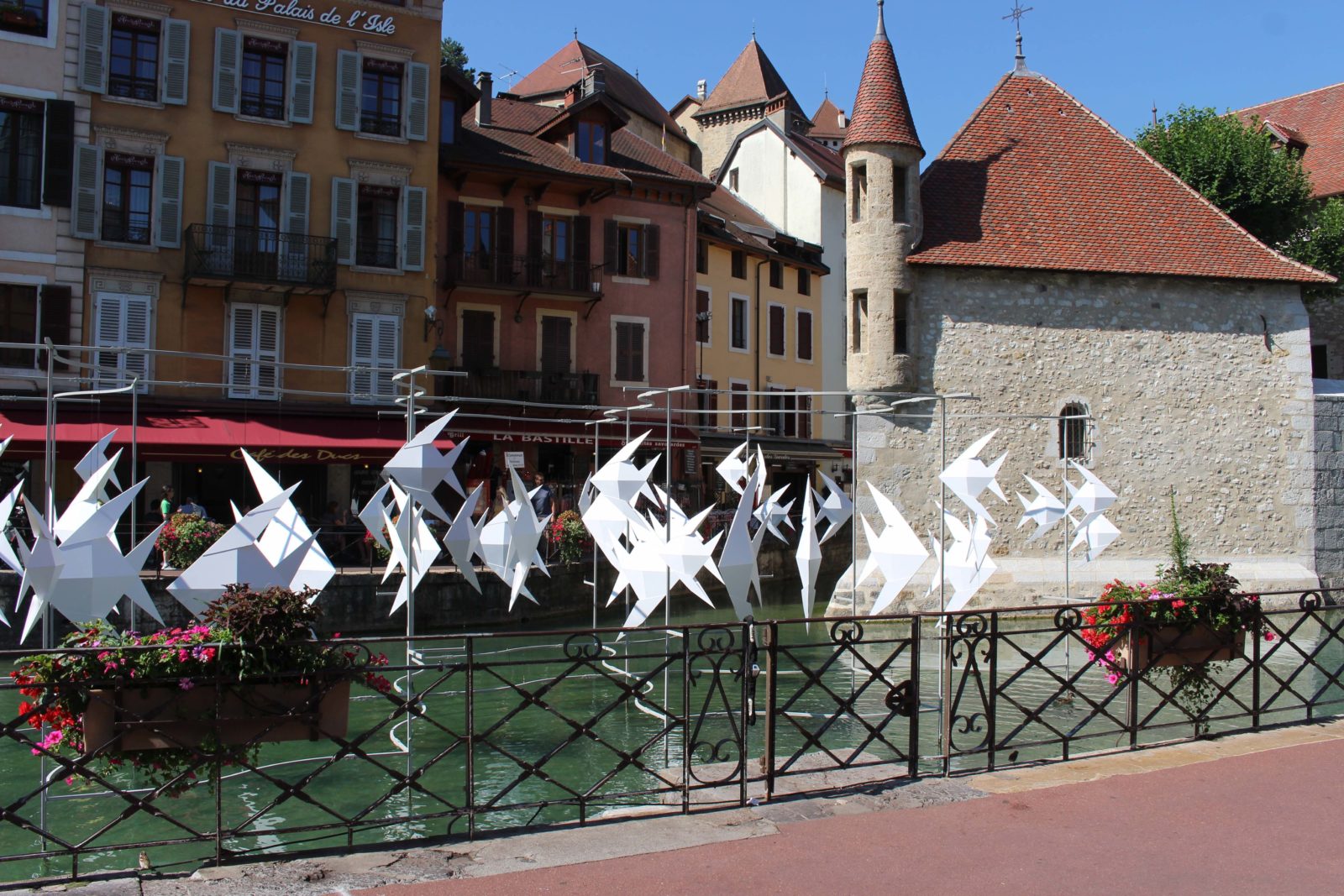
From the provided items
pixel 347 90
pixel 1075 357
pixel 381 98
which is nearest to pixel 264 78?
pixel 347 90

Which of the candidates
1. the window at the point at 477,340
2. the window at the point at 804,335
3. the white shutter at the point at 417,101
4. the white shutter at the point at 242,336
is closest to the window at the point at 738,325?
the window at the point at 804,335

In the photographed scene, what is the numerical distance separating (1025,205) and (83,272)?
18662 millimetres

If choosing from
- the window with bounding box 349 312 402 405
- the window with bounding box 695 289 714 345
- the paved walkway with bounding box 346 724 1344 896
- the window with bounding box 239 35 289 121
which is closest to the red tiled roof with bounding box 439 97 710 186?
the window with bounding box 695 289 714 345

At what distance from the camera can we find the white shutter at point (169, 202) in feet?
77.8

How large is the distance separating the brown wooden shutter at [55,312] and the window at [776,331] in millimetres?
21142

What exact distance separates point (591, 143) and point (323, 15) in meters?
7.88

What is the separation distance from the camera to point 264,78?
24922 mm

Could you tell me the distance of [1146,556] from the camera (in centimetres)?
2145

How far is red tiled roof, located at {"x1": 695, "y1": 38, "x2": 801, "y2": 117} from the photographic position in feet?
161

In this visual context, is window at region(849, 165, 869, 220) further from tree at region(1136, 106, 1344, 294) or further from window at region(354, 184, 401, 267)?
tree at region(1136, 106, 1344, 294)

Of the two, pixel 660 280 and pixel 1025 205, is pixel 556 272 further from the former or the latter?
pixel 1025 205

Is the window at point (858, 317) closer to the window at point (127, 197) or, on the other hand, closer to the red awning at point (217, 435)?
the red awning at point (217, 435)

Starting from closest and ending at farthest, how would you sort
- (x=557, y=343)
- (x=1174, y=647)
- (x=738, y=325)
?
(x=1174, y=647), (x=557, y=343), (x=738, y=325)

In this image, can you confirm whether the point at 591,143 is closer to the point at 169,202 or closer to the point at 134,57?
the point at 169,202
